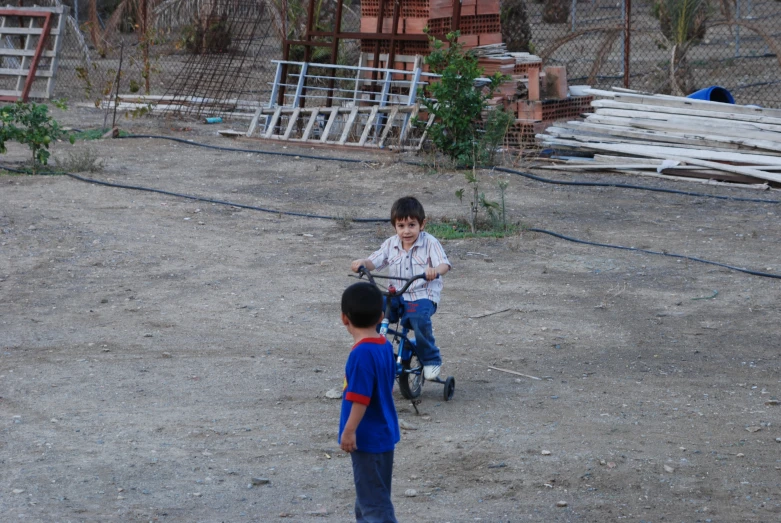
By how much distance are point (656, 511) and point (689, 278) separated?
4.17 meters

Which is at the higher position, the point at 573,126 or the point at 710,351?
the point at 573,126

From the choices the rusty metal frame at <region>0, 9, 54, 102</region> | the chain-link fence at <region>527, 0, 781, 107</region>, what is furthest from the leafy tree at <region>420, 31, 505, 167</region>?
the rusty metal frame at <region>0, 9, 54, 102</region>

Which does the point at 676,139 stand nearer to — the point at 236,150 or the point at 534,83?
the point at 534,83

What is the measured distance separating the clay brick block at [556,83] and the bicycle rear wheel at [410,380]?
967 cm

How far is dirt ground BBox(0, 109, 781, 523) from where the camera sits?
13.8 feet

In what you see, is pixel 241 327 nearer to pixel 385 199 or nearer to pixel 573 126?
pixel 385 199

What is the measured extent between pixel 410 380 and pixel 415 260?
697mm

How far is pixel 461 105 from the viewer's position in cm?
1226

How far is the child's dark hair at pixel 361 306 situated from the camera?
3.34 metres

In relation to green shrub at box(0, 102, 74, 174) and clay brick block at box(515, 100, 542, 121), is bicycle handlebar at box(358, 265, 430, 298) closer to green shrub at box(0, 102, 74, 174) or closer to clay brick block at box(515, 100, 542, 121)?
green shrub at box(0, 102, 74, 174)

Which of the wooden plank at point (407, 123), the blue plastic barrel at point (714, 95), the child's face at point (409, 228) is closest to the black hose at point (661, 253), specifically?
the child's face at point (409, 228)

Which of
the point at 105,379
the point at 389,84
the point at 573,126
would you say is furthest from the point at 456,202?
the point at 105,379

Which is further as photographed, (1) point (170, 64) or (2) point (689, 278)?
(1) point (170, 64)

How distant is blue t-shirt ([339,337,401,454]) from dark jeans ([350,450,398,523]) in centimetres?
4
